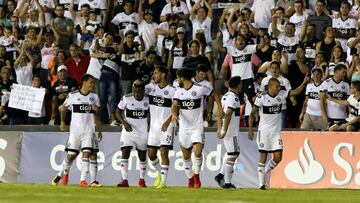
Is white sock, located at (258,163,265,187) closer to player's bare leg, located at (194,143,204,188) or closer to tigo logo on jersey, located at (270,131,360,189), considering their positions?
player's bare leg, located at (194,143,204,188)

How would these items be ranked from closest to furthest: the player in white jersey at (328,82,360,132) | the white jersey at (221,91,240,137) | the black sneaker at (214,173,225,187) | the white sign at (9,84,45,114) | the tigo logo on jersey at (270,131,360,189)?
the white jersey at (221,91,240,137) → the black sneaker at (214,173,225,187) → the tigo logo on jersey at (270,131,360,189) → the player in white jersey at (328,82,360,132) → the white sign at (9,84,45,114)

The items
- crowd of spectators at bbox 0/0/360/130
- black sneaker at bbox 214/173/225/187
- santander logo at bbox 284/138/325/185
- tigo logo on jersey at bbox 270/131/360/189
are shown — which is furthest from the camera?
crowd of spectators at bbox 0/0/360/130

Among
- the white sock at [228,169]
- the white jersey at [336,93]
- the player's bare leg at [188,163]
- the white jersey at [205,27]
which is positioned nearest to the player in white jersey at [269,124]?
the white sock at [228,169]

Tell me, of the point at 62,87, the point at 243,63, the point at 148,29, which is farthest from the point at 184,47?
the point at 62,87

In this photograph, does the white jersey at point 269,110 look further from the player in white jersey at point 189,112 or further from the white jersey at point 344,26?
the white jersey at point 344,26

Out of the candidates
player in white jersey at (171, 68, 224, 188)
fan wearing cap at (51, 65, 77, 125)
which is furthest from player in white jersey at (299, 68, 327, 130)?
fan wearing cap at (51, 65, 77, 125)

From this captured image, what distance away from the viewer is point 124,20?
97.9 feet

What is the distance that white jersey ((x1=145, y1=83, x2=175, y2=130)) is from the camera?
24.2 metres

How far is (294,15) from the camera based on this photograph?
1129 inches

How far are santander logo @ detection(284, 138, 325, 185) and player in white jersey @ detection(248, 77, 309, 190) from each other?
6.42 ft

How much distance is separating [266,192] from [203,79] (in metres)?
2.63

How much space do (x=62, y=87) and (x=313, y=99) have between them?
6170 millimetres

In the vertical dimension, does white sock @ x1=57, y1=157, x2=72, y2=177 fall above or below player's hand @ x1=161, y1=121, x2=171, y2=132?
below

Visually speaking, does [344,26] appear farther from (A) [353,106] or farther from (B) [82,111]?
(B) [82,111]
